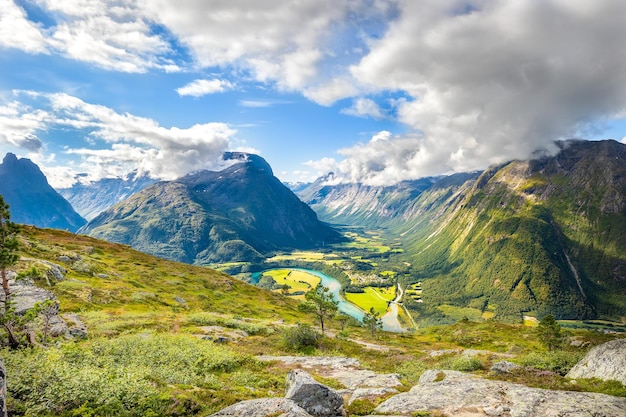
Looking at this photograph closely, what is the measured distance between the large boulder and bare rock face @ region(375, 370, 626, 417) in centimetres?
320

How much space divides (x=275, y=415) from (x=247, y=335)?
1759 inches

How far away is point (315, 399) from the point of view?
20.7 m

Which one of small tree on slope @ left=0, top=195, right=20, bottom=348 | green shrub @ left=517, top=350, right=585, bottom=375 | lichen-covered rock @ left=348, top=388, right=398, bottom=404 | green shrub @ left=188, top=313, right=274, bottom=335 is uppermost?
small tree on slope @ left=0, top=195, right=20, bottom=348

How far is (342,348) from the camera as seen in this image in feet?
183

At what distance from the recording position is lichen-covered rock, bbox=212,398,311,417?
57.0ft

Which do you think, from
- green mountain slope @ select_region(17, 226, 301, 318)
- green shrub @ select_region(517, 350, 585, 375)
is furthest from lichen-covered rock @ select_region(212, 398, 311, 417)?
green mountain slope @ select_region(17, 226, 301, 318)

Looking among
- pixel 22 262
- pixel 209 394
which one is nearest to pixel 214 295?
pixel 22 262

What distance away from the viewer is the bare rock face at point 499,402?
19.1m

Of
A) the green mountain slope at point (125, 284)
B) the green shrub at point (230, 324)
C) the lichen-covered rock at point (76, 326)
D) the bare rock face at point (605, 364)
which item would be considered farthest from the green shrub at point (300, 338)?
the bare rock face at point (605, 364)

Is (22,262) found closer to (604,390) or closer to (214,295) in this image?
(214,295)

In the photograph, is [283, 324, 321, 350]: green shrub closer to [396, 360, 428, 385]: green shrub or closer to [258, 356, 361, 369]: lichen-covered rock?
[258, 356, 361, 369]: lichen-covered rock

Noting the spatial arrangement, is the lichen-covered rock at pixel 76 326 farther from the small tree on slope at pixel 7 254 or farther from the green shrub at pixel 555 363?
the green shrub at pixel 555 363

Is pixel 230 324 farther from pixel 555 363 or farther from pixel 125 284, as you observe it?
pixel 555 363

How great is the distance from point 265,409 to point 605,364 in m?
29.5
